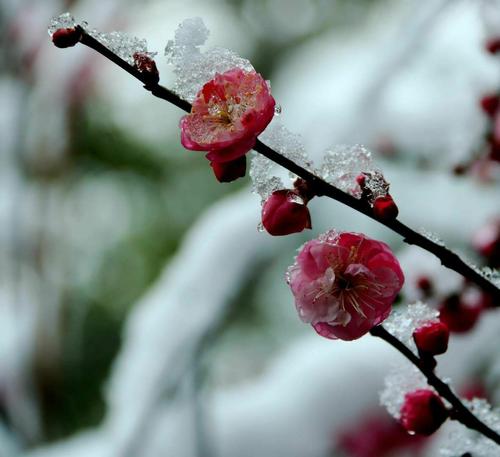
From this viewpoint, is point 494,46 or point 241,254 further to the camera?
point 241,254

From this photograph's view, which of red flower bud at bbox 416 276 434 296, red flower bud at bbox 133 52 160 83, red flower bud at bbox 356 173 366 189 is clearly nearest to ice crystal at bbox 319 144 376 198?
red flower bud at bbox 356 173 366 189

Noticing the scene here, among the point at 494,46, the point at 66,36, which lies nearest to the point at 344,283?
the point at 66,36

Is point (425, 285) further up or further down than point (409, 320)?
further down

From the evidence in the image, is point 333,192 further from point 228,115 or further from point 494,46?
point 494,46

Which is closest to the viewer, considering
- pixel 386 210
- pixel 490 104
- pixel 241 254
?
pixel 386 210

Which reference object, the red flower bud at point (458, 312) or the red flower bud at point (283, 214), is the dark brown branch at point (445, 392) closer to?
the red flower bud at point (283, 214)

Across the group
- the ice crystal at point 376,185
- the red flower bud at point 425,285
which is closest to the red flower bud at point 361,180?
the ice crystal at point 376,185

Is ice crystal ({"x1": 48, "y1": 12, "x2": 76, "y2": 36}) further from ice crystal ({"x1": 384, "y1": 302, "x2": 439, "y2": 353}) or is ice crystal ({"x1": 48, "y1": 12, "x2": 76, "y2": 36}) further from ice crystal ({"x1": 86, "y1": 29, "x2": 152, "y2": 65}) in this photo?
ice crystal ({"x1": 384, "y1": 302, "x2": 439, "y2": 353})
